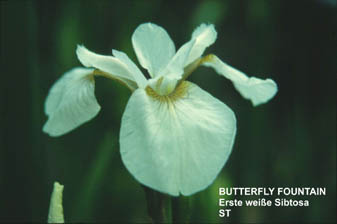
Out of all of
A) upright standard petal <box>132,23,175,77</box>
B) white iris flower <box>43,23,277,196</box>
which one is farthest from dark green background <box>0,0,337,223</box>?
upright standard petal <box>132,23,175,77</box>

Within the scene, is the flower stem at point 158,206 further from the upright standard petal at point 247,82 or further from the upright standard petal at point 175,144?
the upright standard petal at point 247,82

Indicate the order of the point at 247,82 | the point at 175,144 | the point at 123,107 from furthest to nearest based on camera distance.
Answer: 1. the point at 123,107
2. the point at 247,82
3. the point at 175,144

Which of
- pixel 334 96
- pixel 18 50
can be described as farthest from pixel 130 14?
pixel 334 96

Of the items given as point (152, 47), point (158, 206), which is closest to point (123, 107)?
point (152, 47)

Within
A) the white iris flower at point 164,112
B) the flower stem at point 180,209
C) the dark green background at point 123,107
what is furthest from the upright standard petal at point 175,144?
the dark green background at point 123,107

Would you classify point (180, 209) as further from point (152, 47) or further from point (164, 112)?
point (152, 47)

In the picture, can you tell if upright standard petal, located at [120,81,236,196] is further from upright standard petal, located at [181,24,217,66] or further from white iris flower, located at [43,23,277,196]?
upright standard petal, located at [181,24,217,66]
